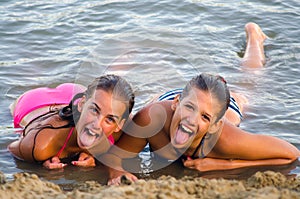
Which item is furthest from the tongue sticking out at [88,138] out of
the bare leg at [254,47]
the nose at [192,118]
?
the bare leg at [254,47]

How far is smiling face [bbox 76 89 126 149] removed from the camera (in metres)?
5.50

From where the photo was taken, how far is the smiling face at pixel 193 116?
5.52 meters

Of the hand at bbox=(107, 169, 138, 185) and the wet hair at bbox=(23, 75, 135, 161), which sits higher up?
the wet hair at bbox=(23, 75, 135, 161)

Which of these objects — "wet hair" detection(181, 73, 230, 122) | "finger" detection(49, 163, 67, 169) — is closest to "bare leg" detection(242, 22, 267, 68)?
"wet hair" detection(181, 73, 230, 122)

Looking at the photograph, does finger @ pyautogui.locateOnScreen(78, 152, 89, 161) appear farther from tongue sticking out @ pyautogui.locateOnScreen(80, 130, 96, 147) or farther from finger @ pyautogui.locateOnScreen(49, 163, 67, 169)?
tongue sticking out @ pyautogui.locateOnScreen(80, 130, 96, 147)

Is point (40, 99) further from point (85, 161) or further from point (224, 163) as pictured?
point (224, 163)

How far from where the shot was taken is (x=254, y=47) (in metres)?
9.32

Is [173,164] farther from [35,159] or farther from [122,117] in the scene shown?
[35,159]

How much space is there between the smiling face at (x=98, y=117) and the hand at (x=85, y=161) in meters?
0.38

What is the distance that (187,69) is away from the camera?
345 inches

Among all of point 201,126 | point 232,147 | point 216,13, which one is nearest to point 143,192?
point 201,126

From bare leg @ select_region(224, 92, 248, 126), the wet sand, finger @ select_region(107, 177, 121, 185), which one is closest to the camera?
the wet sand

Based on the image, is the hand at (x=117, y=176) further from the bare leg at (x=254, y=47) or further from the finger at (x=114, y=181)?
the bare leg at (x=254, y=47)

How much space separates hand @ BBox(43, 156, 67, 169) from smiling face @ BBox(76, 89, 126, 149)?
17.5 inches
